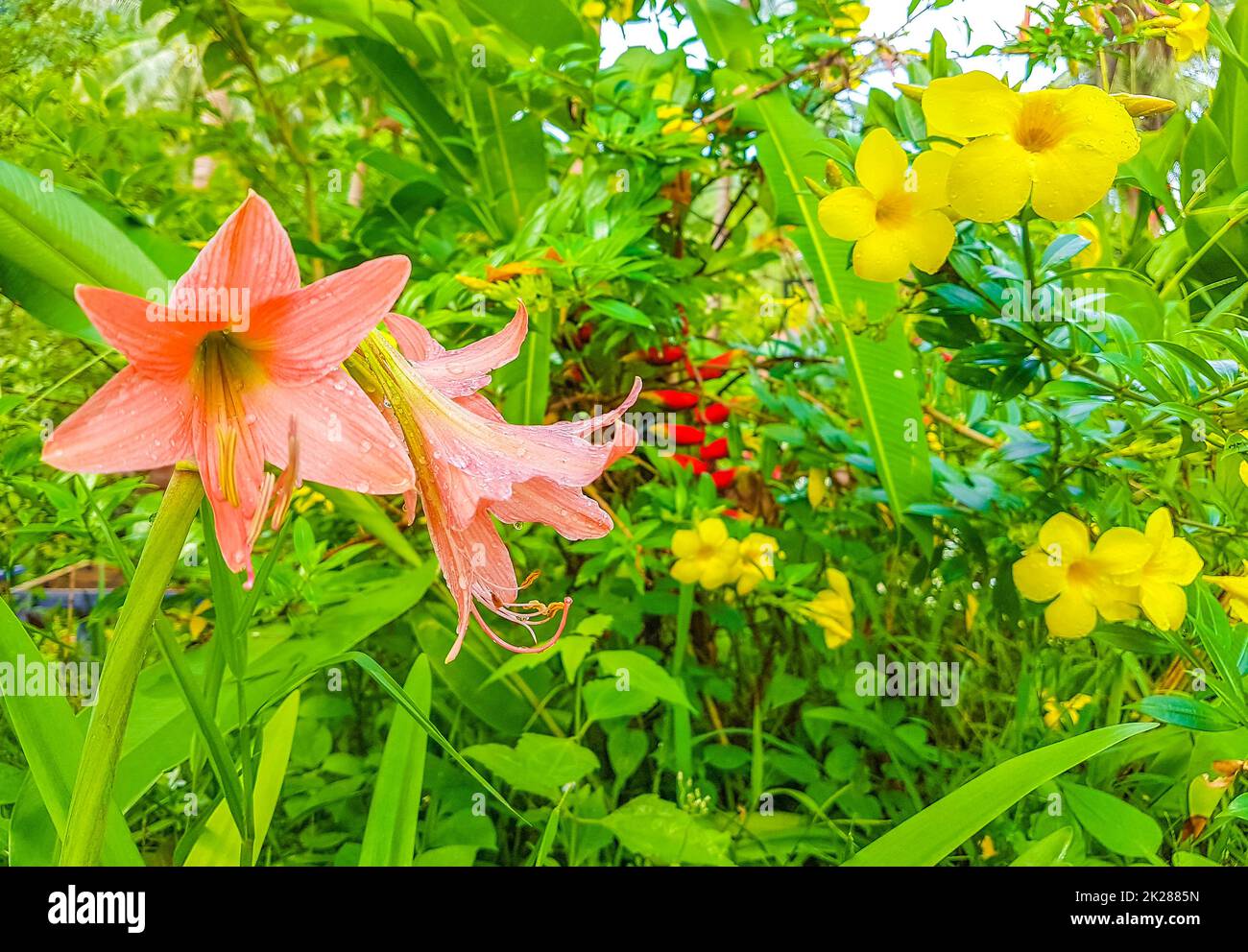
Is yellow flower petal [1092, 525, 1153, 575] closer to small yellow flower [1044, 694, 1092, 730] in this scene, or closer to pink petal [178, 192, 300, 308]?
small yellow flower [1044, 694, 1092, 730]

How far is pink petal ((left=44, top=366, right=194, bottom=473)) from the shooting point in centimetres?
24

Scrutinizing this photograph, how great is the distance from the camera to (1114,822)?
0.48 meters

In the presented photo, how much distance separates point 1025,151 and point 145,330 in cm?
38

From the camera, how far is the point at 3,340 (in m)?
0.75

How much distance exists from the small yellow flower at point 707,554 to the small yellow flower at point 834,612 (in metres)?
0.08

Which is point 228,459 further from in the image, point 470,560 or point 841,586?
point 841,586

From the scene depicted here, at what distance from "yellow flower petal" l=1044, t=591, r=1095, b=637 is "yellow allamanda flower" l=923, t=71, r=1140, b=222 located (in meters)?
0.23

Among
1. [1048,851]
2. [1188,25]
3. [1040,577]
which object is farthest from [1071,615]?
[1188,25]

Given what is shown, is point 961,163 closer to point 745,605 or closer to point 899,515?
point 899,515

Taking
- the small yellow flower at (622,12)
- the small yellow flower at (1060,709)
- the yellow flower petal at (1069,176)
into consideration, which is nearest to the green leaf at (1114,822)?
the small yellow flower at (1060,709)

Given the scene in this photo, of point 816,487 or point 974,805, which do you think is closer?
point 974,805

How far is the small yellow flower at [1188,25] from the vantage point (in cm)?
52

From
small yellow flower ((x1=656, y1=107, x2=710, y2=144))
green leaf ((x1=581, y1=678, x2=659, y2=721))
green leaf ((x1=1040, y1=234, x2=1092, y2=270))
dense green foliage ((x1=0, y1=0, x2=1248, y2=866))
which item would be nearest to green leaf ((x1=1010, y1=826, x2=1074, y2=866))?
dense green foliage ((x1=0, y1=0, x2=1248, y2=866))

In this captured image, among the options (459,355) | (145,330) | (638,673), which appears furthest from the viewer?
(638,673)
